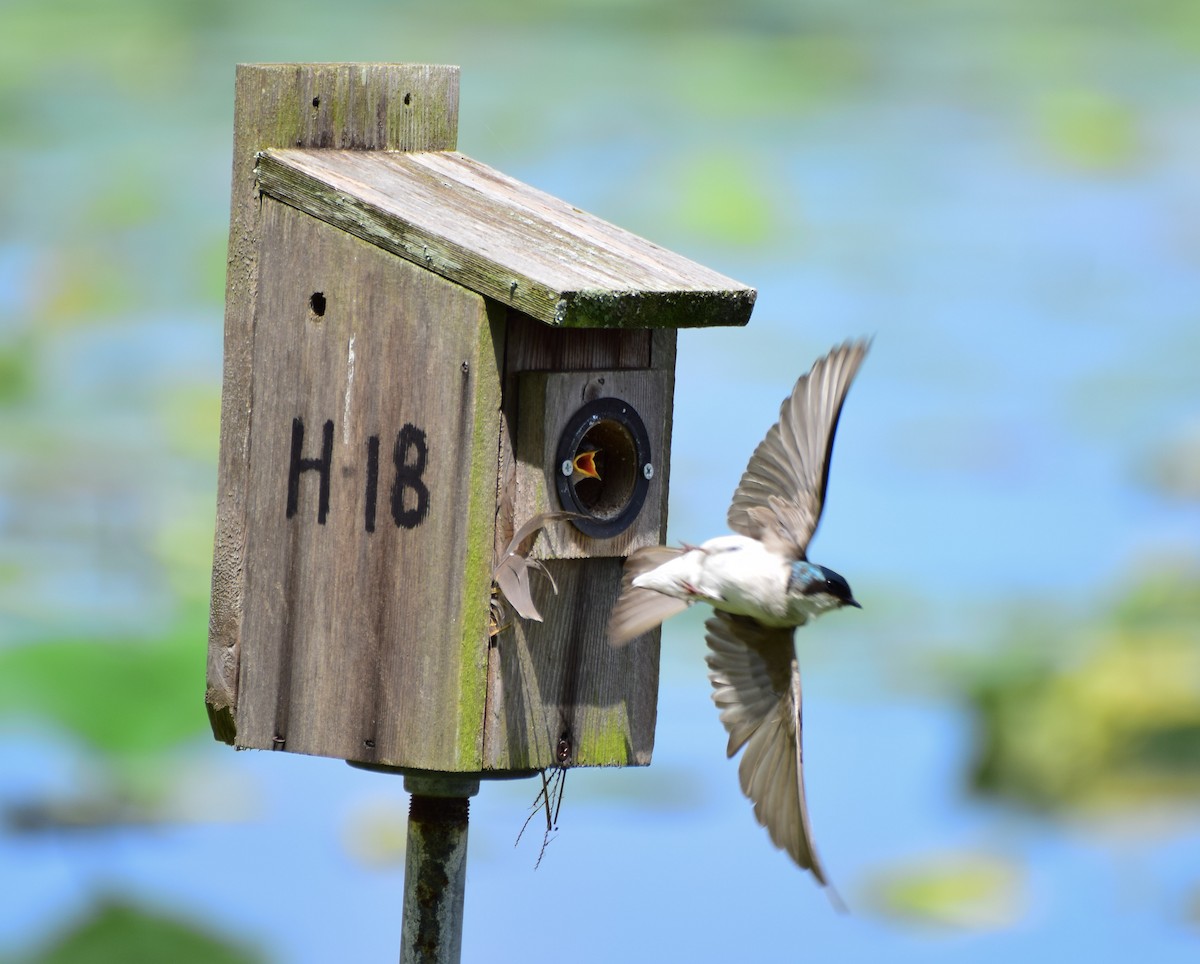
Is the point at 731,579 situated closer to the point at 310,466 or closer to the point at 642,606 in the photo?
the point at 642,606

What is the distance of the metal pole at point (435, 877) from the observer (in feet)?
11.0

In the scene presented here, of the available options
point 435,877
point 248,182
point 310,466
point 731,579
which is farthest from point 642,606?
point 248,182

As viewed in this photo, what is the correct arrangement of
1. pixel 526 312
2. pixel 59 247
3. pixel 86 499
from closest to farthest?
1. pixel 526 312
2. pixel 86 499
3. pixel 59 247

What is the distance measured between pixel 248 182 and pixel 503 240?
468mm

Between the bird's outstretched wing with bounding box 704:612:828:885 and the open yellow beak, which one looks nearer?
the bird's outstretched wing with bounding box 704:612:828:885

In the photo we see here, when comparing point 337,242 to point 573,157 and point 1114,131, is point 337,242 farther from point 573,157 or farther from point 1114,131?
point 1114,131

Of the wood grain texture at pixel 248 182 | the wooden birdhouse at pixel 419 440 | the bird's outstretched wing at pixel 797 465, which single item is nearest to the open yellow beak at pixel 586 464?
the wooden birdhouse at pixel 419 440

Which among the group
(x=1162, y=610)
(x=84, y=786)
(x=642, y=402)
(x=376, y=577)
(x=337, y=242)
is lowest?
(x=84, y=786)

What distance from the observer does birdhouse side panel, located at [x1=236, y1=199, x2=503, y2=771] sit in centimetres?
298

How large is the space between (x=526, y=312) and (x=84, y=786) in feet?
21.1

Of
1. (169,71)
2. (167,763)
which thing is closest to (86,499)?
(167,763)

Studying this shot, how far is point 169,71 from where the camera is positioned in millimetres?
10867

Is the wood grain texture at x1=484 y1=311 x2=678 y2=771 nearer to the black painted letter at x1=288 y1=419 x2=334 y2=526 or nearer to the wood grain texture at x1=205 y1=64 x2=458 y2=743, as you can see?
the black painted letter at x1=288 y1=419 x2=334 y2=526

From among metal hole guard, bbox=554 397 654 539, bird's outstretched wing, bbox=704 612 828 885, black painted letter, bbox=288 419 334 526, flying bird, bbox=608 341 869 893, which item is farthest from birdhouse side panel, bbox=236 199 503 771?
bird's outstretched wing, bbox=704 612 828 885
